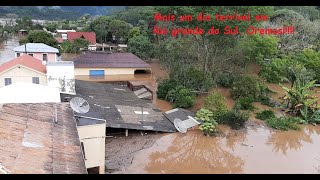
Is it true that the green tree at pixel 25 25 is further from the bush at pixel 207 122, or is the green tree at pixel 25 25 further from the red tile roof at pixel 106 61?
the bush at pixel 207 122

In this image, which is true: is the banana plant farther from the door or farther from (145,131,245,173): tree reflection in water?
the door

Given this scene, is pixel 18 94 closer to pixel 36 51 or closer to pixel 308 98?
pixel 36 51

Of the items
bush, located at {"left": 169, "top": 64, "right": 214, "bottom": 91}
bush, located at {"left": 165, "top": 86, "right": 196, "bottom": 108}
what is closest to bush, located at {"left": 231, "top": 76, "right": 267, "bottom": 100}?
bush, located at {"left": 169, "top": 64, "right": 214, "bottom": 91}


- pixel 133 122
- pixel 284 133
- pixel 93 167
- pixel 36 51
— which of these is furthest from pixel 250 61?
pixel 93 167

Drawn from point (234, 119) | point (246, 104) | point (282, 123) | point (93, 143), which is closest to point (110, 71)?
point (246, 104)

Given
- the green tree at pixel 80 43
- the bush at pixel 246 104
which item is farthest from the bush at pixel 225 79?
the green tree at pixel 80 43
